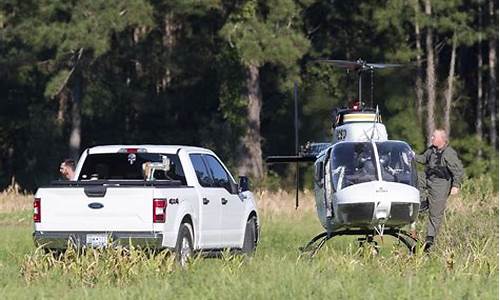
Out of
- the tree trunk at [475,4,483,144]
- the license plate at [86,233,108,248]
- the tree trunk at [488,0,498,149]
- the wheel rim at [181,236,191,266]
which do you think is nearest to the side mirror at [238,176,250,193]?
the wheel rim at [181,236,191,266]

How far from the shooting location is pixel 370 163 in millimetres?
19203

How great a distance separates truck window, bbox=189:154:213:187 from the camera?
64.2ft

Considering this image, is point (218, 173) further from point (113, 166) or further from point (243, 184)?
point (113, 166)

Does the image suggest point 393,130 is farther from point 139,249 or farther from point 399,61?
point 139,249

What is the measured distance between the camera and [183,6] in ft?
150

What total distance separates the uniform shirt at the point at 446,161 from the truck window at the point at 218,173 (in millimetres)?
2982

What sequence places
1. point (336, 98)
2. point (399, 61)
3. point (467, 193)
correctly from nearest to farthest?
point (467, 193) < point (399, 61) < point (336, 98)

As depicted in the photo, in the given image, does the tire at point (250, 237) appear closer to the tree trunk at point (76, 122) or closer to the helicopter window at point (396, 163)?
the helicopter window at point (396, 163)

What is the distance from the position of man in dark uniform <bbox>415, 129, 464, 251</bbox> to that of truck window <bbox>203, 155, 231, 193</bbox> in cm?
301

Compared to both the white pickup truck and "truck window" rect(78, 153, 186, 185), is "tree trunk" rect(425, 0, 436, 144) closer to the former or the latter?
the white pickup truck

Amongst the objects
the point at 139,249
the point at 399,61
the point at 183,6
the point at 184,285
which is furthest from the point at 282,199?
the point at 184,285

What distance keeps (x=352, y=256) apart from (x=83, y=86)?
129ft

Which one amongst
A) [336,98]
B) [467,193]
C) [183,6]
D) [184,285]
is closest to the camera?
[184,285]

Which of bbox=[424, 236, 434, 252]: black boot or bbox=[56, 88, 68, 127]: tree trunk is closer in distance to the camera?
bbox=[424, 236, 434, 252]: black boot
